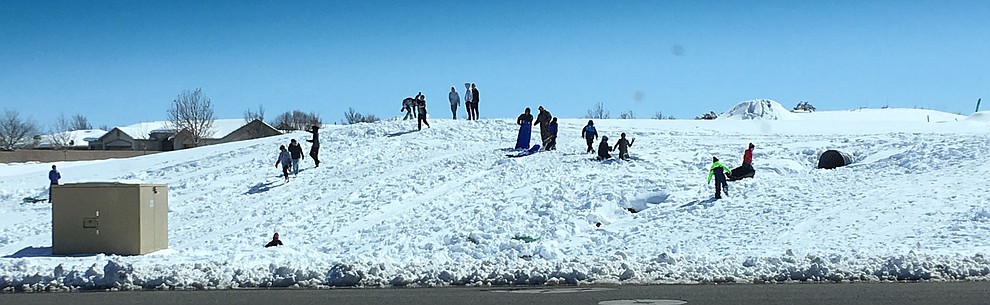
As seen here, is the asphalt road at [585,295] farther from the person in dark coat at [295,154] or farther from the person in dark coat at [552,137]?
the person in dark coat at [552,137]

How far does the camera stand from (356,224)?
73.6 feet

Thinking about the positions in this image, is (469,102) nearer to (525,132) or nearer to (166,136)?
(525,132)

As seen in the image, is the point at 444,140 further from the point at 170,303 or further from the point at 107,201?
the point at 170,303

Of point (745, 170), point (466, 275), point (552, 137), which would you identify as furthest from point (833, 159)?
point (466, 275)

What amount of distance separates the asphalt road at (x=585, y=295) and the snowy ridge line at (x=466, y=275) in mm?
Result: 390

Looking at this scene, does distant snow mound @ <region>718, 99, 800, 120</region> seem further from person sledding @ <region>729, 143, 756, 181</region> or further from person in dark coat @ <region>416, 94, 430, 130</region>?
person sledding @ <region>729, 143, 756, 181</region>

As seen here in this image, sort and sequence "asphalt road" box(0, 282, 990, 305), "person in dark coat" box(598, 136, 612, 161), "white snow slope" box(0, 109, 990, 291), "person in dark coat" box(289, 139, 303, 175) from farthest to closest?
1. "person in dark coat" box(289, 139, 303, 175)
2. "person in dark coat" box(598, 136, 612, 161)
3. "white snow slope" box(0, 109, 990, 291)
4. "asphalt road" box(0, 282, 990, 305)

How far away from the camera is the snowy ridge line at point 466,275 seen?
11789 mm

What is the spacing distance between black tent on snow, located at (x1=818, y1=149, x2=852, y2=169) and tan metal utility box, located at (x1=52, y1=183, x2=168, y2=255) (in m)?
16.3

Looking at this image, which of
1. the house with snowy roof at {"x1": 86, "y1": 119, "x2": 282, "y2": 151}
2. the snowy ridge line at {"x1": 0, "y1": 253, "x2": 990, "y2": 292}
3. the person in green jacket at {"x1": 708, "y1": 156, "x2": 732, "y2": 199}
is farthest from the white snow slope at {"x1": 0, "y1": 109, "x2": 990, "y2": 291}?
the house with snowy roof at {"x1": 86, "y1": 119, "x2": 282, "y2": 151}

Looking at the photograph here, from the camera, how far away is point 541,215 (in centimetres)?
2202

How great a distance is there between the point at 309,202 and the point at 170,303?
14.7m

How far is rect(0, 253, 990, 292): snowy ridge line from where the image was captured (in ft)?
38.7

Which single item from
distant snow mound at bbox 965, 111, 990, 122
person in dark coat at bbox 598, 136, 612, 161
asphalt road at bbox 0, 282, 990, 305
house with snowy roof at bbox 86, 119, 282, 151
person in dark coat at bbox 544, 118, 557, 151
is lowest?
asphalt road at bbox 0, 282, 990, 305
